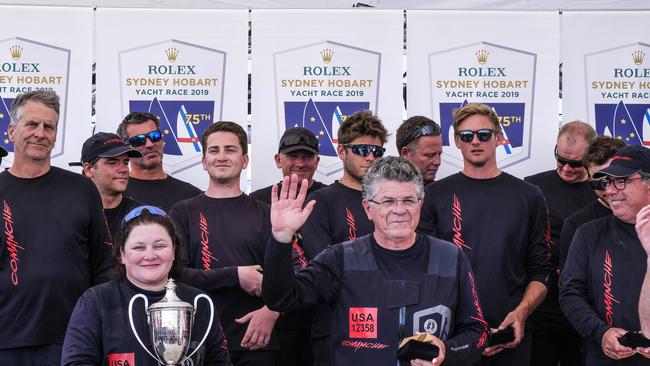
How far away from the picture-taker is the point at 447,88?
616 centimetres

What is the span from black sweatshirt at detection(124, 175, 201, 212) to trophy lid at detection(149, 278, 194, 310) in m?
2.21

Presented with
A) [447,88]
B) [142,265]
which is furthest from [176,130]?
[142,265]

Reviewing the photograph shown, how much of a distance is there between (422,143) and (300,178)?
74 centimetres

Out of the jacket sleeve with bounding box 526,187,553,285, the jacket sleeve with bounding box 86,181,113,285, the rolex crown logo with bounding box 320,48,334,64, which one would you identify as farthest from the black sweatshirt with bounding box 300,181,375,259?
the rolex crown logo with bounding box 320,48,334,64

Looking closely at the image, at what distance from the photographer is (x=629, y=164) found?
4453 millimetres

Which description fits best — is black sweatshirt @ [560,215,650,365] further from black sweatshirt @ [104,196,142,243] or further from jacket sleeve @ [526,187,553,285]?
black sweatshirt @ [104,196,142,243]

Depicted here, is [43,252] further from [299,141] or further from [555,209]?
[555,209]

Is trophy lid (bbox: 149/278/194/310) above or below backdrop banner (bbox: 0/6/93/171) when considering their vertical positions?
below

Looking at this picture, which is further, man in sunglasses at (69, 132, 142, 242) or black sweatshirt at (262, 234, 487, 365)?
man in sunglasses at (69, 132, 142, 242)

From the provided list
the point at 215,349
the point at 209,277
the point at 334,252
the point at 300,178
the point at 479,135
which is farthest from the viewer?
the point at 300,178

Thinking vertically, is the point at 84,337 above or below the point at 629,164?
below

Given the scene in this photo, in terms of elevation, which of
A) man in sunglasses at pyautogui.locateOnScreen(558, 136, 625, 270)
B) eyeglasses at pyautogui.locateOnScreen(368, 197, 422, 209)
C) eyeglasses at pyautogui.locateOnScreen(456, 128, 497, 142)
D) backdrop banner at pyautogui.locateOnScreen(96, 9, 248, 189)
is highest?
backdrop banner at pyautogui.locateOnScreen(96, 9, 248, 189)

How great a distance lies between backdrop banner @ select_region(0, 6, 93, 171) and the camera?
5977 millimetres

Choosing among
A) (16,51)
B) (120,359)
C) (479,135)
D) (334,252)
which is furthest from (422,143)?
(120,359)
